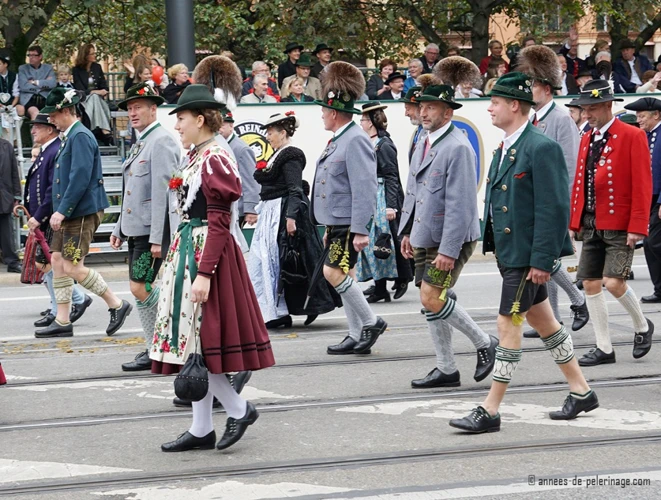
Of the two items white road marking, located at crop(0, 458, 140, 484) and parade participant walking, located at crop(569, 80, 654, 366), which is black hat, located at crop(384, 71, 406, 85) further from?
white road marking, located at crop(0, 458, 140, 484)

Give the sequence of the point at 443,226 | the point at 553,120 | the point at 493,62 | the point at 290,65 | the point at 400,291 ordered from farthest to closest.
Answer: the point at 493,62 < the point at 290,65 < the point at 400,291 < the point at 553,120 < the point at 443,226

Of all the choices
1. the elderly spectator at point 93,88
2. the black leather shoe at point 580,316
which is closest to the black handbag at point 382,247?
the black leather shoe at point 580,316

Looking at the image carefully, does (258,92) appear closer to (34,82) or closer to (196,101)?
(34,82)

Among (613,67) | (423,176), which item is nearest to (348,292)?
(423,176)

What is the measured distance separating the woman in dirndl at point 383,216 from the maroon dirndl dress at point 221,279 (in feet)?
19.1

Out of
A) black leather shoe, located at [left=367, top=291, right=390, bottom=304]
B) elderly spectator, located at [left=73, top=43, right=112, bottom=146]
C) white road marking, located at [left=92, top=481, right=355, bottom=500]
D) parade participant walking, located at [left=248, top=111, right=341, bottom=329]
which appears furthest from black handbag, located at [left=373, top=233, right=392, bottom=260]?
elderly spectator, located at [left=73, top=43, right=112, bottom=146]

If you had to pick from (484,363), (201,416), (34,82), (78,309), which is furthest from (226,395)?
(34,82)

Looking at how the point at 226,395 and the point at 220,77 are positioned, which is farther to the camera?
the point at 220,77

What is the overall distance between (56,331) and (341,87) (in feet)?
11.0

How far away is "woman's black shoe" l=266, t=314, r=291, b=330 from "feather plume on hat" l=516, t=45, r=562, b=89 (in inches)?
117

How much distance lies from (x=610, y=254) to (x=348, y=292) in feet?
6.20

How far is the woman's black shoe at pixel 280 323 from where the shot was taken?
1028 cm

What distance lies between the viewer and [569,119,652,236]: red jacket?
26.1 ft

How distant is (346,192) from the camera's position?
28.7ft
